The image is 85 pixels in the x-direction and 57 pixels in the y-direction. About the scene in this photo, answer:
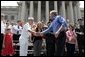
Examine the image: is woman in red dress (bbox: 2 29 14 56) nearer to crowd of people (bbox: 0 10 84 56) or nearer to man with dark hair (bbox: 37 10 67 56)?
crowd of people (bbox: 0 10 84 56)

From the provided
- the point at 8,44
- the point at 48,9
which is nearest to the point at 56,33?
the point at 8,44

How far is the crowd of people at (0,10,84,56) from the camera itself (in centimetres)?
1099

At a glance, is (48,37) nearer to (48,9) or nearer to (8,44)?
(8,44)

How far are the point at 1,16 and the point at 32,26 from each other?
1.56 meters

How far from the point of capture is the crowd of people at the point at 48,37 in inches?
433

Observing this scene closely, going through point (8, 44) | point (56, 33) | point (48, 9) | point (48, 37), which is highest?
point (48, 9)

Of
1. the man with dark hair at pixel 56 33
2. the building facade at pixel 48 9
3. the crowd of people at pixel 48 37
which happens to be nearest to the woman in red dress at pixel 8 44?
the crowd of people at pixel 48 37

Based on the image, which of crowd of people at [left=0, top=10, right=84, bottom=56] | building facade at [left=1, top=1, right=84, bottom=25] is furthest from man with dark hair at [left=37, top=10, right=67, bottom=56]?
building facade at [left=1, top=1, right=84, bottom=25]

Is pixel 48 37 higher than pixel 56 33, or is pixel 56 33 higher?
pixel 56 33

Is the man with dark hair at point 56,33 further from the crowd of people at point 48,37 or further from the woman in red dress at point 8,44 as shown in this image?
the woman in red dress at point 8,44

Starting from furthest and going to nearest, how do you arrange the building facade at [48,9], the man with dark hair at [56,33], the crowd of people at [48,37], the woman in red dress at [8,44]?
the building facade at [48,9] < the woman in red dress at [8,44] < the crowd of people at [48,37] < the man with dark hair at [56,33]

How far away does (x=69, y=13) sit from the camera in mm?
A: 66688

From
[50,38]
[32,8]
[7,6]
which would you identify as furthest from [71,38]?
[7,6]

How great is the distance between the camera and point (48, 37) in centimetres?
1166
